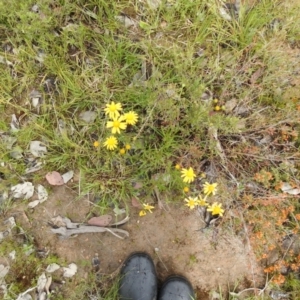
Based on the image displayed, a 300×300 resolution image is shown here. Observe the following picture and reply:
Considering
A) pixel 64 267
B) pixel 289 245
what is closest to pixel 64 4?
pixel 64 267

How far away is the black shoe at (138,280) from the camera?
2.55 meters

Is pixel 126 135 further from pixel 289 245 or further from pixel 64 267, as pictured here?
pixel 289 245

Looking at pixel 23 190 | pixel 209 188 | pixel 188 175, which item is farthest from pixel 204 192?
pixel 23 190

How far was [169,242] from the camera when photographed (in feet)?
8.43

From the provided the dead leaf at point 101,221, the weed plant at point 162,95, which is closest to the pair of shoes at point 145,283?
the weed plant at point 162,95

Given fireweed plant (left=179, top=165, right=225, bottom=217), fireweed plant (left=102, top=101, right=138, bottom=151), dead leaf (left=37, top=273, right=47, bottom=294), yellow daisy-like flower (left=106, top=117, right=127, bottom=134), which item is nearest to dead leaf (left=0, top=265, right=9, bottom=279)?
dead leaf (left=37, top=273, right=47, bottom=294)

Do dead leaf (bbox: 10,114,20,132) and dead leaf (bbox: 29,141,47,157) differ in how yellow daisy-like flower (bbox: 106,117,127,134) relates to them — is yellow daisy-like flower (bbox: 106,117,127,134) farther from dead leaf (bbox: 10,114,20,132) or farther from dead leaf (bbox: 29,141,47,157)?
dead leaf (bbox: 10,114,20,132)

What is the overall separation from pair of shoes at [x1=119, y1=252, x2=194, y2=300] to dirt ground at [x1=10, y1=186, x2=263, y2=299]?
0.25 ft

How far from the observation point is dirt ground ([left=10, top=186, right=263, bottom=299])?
2.55 m

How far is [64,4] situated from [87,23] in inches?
7.9

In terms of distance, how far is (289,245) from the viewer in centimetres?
255

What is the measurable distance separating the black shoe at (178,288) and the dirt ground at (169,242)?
64 mm

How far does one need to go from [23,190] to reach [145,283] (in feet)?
3.57

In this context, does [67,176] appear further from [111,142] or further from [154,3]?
[154,3]
